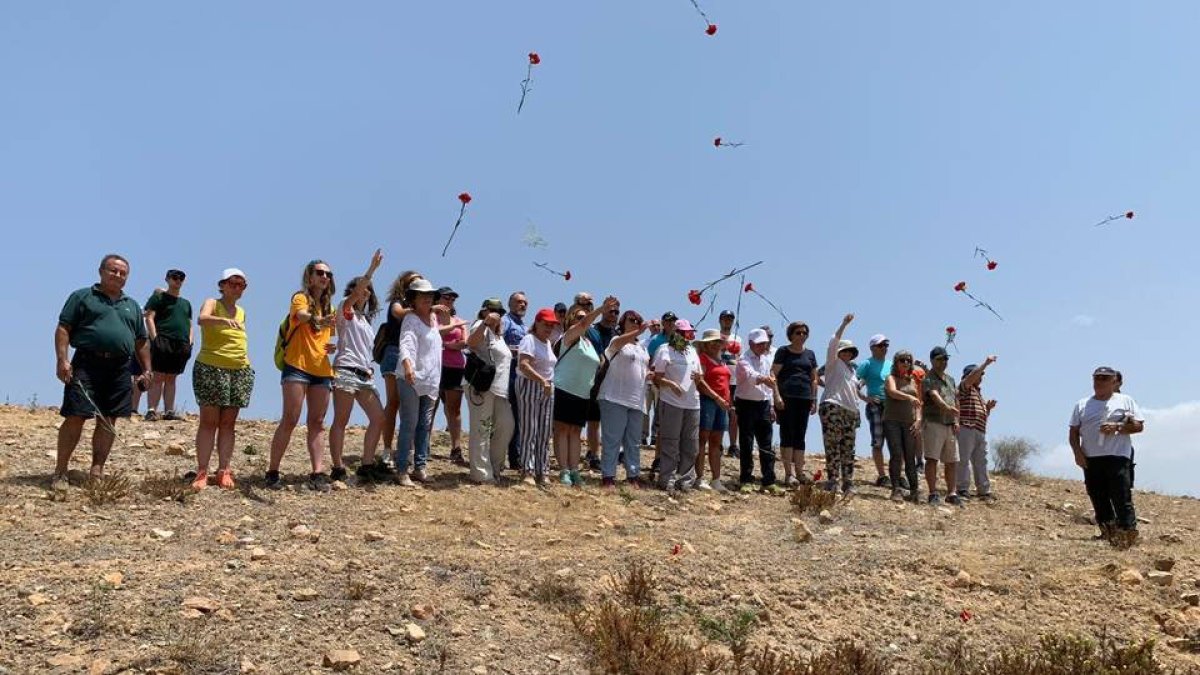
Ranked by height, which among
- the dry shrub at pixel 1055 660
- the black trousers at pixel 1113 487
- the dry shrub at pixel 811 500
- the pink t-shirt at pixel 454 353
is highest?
the pink t-shirt at pixel 454 353

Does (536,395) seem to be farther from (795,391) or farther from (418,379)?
(795,391)

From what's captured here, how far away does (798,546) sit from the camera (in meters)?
7.99

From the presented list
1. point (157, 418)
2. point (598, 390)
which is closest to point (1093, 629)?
point (598, 390)

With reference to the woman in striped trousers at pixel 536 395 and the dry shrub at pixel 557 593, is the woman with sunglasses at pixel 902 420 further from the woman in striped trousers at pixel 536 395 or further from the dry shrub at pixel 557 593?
the dry shrub at pixel 557 593

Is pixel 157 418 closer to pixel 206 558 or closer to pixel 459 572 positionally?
pixel 206 558

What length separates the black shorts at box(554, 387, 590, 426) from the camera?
9867 millimetres

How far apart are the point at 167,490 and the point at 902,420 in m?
7.90

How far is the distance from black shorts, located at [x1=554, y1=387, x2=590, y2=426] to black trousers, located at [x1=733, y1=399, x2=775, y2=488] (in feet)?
6.90

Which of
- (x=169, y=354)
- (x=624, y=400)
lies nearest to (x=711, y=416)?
(x=624, y=400)

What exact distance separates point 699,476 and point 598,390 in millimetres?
1631

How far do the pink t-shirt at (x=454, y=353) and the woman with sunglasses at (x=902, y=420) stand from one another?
16.4ft

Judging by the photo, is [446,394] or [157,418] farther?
[157,418]

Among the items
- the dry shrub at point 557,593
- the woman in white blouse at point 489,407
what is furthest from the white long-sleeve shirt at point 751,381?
the dry shrub at point 557,593

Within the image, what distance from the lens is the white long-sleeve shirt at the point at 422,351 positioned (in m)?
8.62
